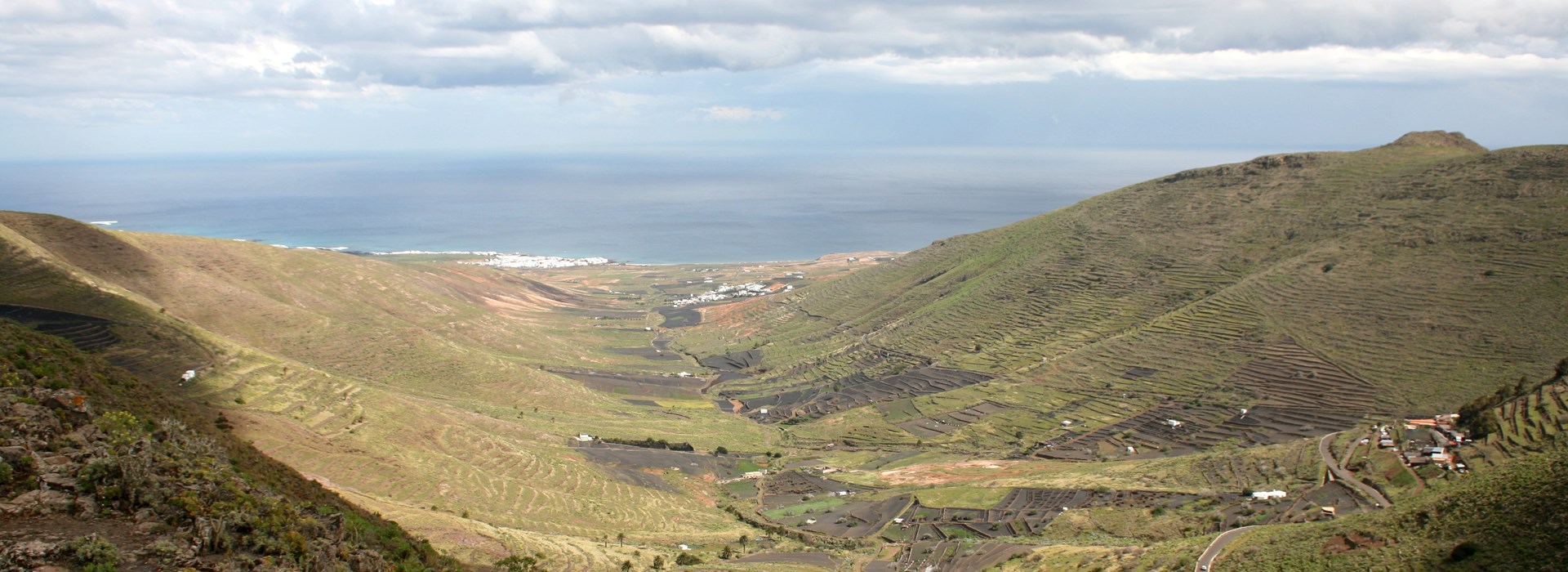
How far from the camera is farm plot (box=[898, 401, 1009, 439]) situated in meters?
65.4

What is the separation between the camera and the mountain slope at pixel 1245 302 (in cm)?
5678

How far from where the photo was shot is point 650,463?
58.2m

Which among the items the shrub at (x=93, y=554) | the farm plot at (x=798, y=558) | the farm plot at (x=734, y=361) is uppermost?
the shrub at (x=93, y=554)

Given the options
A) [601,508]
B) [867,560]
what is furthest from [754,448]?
[867,560]

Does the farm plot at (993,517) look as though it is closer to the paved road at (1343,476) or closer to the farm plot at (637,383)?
the paved road at (1343,476)

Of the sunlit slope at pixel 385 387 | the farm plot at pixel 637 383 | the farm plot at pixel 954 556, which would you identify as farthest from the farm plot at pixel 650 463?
the farm plot at pixel 637 383

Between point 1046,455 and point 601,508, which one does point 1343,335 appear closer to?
point 1046,455

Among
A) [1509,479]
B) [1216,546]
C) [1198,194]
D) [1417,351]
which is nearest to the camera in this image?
[1509,479]

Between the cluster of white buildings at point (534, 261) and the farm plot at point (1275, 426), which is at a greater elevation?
the farm plot at point (1275, 426)

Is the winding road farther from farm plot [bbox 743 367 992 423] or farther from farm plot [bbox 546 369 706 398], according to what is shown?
farm plot [bbox 546 369 706 398]

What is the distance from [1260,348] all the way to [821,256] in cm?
12207

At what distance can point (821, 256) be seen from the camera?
182375 millimetres

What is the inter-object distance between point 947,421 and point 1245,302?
25.8 m

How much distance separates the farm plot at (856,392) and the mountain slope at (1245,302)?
1.01 meters
